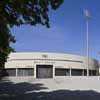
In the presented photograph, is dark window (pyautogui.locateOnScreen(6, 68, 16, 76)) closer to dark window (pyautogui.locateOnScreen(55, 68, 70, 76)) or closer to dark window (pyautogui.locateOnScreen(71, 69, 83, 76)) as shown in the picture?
dark window (pyautogui.locateOnScreen(55, 68, 70, 76))

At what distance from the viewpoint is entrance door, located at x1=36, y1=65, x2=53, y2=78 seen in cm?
5410

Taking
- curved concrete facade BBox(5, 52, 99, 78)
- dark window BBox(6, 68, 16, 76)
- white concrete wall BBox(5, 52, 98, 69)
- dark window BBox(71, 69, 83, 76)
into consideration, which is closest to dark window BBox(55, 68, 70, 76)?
curved concrete facade BBox(5, 52, 99, 78)

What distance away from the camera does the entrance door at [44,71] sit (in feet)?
177

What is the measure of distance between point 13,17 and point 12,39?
3127mm

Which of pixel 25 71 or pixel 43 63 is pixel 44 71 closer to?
pixel 43 63

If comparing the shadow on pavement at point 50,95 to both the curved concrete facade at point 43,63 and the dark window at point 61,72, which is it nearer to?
the curved concrete facade at point 43,63

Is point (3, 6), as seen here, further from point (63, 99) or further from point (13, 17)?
point (63, 99)

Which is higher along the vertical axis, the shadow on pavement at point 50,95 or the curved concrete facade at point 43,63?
the curved concrete facade at point 43,63

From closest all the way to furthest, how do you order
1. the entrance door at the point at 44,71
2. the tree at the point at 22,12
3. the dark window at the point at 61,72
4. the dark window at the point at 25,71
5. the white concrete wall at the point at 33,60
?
the tree at the point at 22,12 < the entrance door at the point at 44,71 < the dark window at the point at 25,71 < the white concrete wall at the point at 33,60 < the dark window at the point at 61,72

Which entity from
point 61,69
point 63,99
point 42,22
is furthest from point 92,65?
point 42,22

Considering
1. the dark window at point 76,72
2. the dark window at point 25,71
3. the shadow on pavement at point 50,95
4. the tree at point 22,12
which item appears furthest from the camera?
the dark window at point 76,72

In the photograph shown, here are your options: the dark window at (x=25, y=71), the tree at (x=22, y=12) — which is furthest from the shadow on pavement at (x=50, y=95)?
the dark window at (x=25, y=71)

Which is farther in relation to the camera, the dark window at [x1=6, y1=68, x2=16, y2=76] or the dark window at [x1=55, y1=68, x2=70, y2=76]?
the dark window at [x1=55, y1=68, x2=70, y2=76]

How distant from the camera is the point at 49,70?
180 feet
